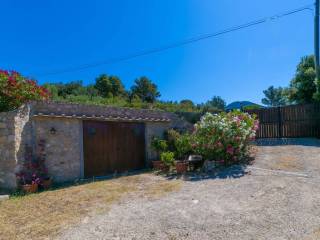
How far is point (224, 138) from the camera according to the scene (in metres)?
9.33

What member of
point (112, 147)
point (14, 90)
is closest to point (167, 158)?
point (112, 147)

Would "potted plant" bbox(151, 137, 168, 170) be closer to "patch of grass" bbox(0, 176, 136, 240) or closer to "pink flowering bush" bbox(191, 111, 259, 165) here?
"pink flowering bush" bbox(191, 111, 259, 165)

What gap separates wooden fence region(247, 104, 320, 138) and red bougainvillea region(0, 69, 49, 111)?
11054 mm

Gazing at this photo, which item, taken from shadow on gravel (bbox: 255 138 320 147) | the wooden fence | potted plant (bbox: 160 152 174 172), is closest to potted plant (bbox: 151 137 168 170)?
potted plant (bbox: 160 152 174 172)

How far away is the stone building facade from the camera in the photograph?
24.8 ft

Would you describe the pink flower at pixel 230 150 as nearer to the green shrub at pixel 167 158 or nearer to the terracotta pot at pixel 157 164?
the green shrub at pixel 167 158

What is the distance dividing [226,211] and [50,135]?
5.86 m

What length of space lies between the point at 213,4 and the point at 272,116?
659 centimetres

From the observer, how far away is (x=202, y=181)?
25.5ft

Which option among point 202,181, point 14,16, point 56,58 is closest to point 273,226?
point 202,181

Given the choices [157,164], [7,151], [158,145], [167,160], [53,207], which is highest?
[7,151]

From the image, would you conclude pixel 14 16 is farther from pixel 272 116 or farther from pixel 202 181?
pixel 272 116

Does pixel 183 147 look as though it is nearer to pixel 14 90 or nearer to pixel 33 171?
pixel 33 171

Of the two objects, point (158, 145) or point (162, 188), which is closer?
point (162, 188)
